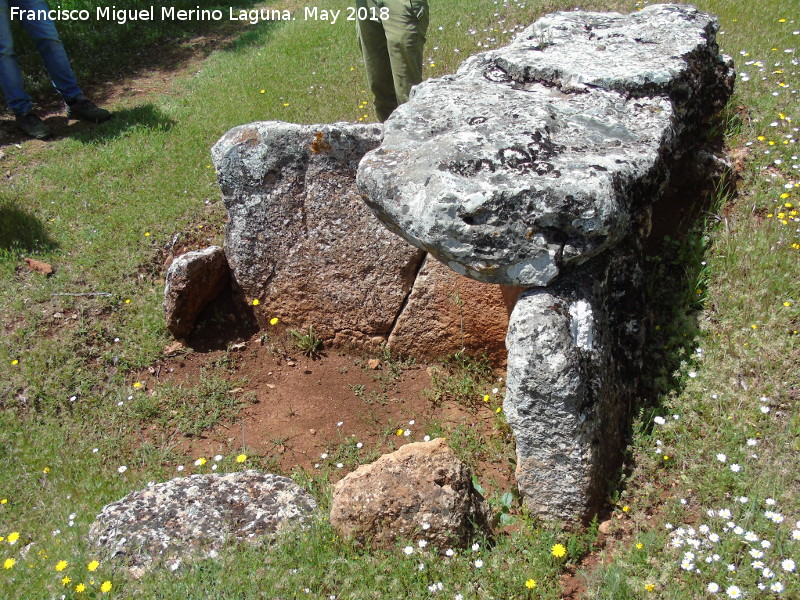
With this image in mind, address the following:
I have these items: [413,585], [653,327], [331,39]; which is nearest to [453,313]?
[653,327]

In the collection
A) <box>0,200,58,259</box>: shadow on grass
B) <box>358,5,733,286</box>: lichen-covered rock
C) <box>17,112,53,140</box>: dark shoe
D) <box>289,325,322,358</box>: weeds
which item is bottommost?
<box>289,325,322,358</box>: weeds

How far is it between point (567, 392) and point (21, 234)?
4.97m

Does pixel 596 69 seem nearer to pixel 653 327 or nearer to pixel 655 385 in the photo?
pixel 653 327

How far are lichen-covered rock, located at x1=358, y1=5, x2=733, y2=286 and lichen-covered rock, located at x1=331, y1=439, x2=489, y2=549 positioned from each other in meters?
0.93

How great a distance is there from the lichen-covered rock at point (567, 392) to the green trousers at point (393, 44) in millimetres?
2905

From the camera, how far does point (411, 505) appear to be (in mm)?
2994

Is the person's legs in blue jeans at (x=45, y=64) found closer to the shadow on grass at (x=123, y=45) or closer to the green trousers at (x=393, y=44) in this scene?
the shadow on grass at (x=123, y=45)

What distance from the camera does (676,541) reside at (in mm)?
2816

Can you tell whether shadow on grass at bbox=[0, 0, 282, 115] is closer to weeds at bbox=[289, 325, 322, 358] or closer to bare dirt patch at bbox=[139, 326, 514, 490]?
bare dirt patch at bbox=[139, 326, 514, 490]

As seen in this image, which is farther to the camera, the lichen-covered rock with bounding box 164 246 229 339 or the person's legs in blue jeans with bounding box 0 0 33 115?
the person's legs in blue jeans with bounding box 0 0 33 115

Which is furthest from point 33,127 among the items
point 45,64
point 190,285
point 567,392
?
point 567,392

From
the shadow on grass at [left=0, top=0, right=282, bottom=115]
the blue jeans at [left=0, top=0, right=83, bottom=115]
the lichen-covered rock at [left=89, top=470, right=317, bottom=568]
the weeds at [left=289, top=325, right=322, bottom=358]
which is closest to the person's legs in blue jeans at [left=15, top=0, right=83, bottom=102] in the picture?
the blue jeans at [left=0, top=0, right=83, bottom=115]

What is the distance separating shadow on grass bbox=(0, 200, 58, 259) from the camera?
18.9 ft

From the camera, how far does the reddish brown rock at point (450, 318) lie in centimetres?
404
